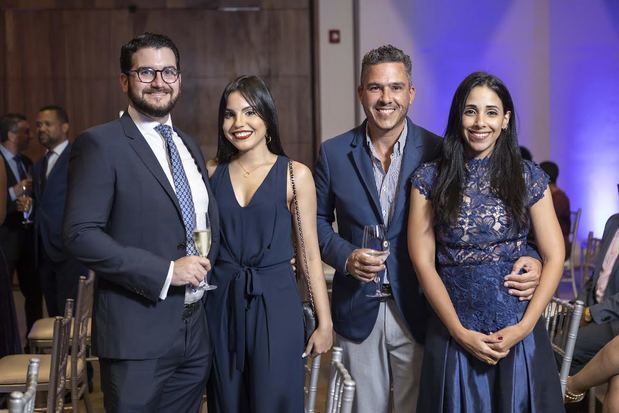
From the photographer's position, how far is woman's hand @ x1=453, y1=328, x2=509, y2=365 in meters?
3.12

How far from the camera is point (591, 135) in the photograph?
925 cm

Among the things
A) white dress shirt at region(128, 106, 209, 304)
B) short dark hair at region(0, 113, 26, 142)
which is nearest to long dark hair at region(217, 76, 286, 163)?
white dress shirt at region(128, 106, 209, 304)

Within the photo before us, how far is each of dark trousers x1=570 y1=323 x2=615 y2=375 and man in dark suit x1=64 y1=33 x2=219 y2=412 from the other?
2.18 metres

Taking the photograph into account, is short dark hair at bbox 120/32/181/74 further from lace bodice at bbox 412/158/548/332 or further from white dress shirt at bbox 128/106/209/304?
lace bodice at bbox 412/158/548/332

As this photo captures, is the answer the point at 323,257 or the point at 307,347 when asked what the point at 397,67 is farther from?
the point at 307,347

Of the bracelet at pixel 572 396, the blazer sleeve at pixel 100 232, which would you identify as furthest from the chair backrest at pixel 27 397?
the bracelet at pixel 572 396

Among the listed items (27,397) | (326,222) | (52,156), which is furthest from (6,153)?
(27,397)

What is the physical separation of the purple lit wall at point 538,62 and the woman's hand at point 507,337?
6.07 meters

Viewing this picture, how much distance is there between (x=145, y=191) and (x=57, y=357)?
102 centimetres

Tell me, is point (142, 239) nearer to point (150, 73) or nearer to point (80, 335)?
point (150, 73)

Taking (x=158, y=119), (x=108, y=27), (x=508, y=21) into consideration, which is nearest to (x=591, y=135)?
(x=508, y=21)

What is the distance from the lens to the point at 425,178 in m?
3.23

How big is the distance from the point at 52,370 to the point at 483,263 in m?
1.59

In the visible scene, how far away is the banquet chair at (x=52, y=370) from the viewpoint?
11.4 ft
